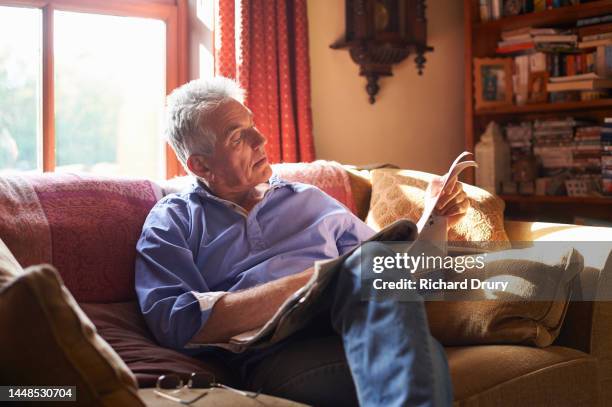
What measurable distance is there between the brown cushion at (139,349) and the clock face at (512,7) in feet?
8.10

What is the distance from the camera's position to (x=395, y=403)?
1258mm

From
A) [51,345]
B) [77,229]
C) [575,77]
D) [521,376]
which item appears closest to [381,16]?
[575,77]

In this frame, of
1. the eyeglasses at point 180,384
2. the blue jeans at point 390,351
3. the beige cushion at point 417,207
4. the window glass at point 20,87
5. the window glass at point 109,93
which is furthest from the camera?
the window glass at point 109,93

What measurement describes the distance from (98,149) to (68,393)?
1987mm

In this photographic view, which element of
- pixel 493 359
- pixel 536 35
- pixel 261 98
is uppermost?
pixel 536 35

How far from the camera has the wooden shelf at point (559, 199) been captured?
332 cm

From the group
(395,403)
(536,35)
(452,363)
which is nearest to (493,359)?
(452,363)

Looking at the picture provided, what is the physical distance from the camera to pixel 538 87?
3.57 meters

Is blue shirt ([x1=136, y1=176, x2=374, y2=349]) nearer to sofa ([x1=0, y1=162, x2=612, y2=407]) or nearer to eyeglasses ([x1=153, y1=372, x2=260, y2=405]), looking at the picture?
sofa ([x1=0, y1=162, x2=612, y2=407])

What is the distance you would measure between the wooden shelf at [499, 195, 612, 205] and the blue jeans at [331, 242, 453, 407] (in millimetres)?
2149

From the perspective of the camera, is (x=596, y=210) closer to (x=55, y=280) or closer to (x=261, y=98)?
(x=261, y=98)

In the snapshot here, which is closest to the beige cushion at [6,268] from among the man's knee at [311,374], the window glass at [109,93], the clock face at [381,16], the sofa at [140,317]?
the sofa at [140,317]

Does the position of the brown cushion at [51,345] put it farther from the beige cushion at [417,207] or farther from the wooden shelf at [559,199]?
the wooden shelf at [559,199]

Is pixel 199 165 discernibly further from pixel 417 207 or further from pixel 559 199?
pixel 559 199
